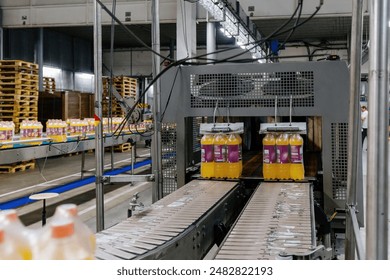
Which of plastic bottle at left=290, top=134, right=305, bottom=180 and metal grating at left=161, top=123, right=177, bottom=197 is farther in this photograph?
metal grating at left=161, top=123, right=177, bottom=197

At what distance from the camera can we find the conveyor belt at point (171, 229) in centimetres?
158

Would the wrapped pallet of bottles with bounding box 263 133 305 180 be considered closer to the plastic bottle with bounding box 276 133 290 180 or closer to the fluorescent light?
the plastic bottle with bounding box 276 133 290 180

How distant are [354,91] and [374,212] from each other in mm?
→ 1246

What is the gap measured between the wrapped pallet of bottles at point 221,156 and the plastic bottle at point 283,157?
308mm

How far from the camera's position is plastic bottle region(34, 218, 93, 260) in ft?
2.99

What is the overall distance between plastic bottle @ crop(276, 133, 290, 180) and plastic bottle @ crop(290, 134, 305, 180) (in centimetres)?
4

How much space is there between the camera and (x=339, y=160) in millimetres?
2980

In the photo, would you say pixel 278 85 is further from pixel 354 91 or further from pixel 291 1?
pixel 291 1

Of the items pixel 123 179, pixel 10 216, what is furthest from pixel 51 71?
pixel 10 216

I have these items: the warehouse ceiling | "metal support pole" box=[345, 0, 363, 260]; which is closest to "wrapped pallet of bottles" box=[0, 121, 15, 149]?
"metal support pole" box=[345, 0, 363, 260]

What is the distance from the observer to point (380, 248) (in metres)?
1.08

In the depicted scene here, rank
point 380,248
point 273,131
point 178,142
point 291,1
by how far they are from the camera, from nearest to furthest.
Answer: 1. point 380,248
2. point 273,131
3. point 178,142
4. point 291,1

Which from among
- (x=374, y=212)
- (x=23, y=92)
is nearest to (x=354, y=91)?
(x=374, y=212)

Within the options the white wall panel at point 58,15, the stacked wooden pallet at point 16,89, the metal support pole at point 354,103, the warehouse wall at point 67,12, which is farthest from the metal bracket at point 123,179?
the white wall panel at point 58,15
